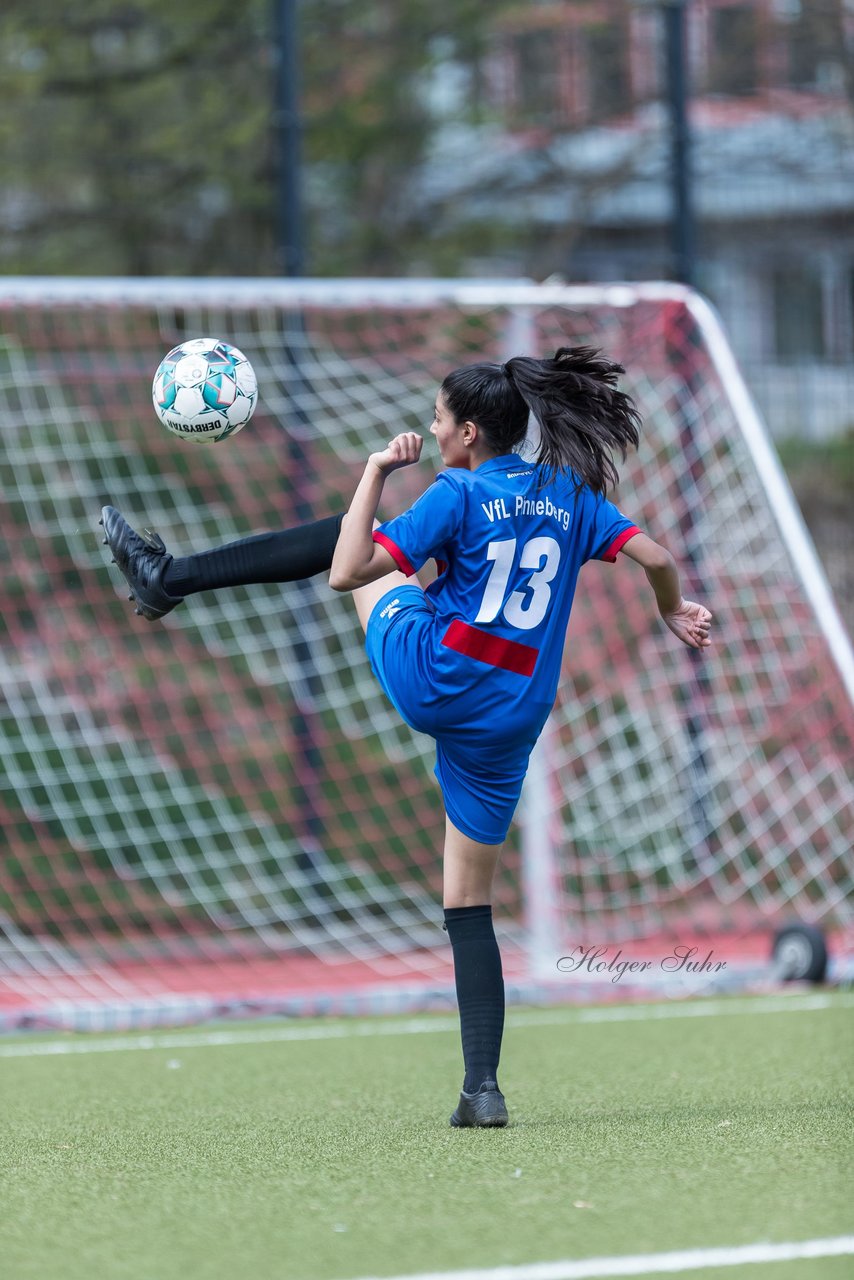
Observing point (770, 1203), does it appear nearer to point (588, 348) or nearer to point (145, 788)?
point (588, 348)

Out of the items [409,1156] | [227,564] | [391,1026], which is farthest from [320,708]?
[409,1156]

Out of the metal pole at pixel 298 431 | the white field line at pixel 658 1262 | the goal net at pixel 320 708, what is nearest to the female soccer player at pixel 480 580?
the white field line at pixel 658 1262

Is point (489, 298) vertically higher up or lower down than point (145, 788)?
higher up

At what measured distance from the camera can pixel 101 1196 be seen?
312 cm

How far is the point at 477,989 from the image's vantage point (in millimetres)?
3771

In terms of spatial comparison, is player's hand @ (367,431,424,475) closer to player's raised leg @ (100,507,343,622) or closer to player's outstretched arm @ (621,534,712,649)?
player's raised leg @ (100,507,343,622)

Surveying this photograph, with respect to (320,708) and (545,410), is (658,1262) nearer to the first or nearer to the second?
(545,410)

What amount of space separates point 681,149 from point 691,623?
485 cm

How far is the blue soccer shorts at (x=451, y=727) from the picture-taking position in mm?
3740

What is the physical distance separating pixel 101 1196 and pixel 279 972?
4219 millimetres

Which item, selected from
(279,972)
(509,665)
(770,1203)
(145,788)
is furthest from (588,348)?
(145,788)

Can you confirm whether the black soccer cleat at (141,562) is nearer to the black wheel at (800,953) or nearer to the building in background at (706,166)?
the black wheel at (800,953)

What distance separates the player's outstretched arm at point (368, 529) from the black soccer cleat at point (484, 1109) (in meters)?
1.12

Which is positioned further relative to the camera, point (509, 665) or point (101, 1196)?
point (509, 665)
